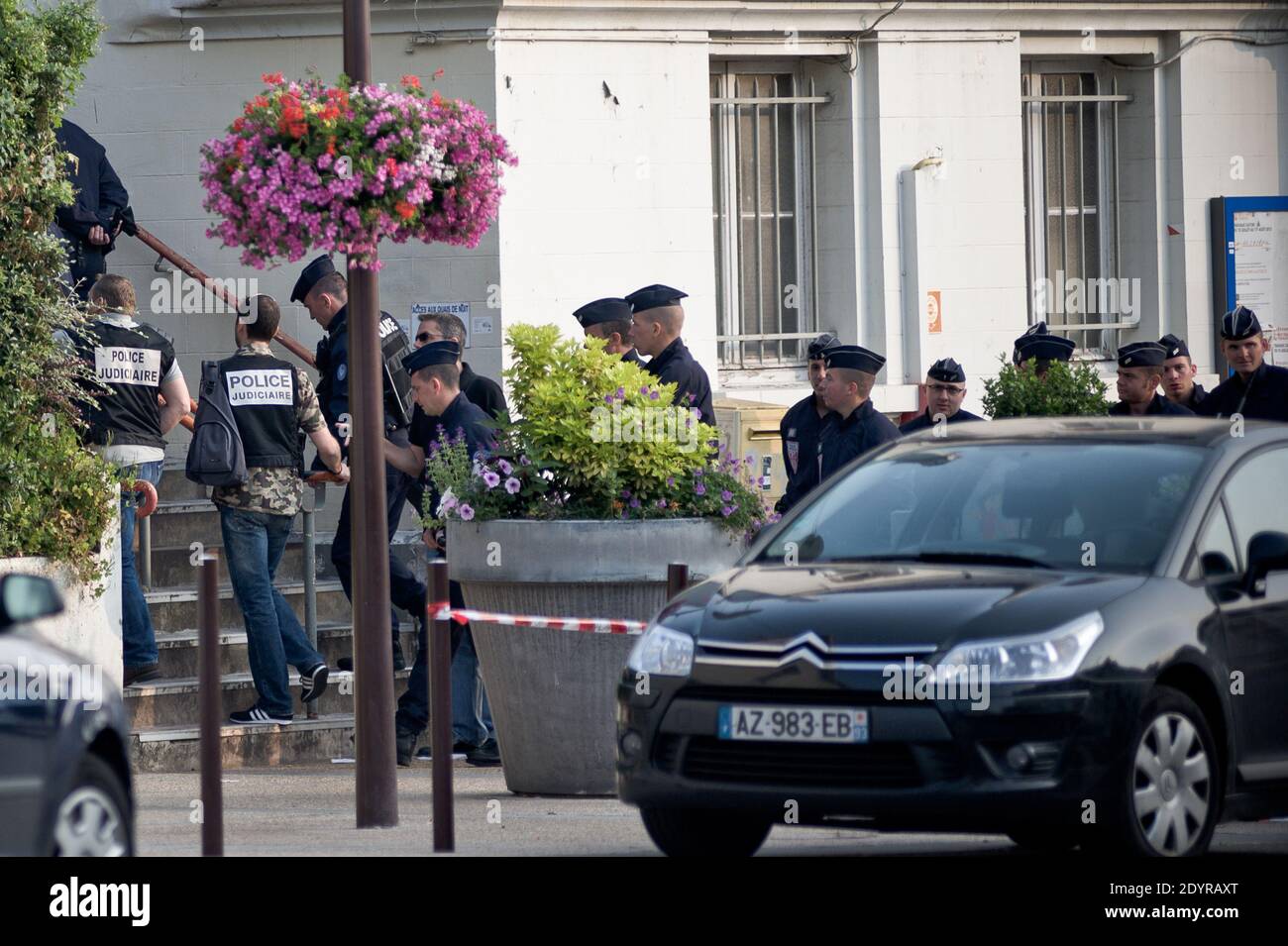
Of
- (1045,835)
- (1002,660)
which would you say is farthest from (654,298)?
(1045,835)

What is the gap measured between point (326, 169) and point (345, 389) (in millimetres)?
3829

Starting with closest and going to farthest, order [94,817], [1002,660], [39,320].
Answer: [94,817] < [1002,660] < [39,320]

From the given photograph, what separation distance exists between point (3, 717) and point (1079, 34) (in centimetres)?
1232

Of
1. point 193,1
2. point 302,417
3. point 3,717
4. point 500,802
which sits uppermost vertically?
point 193,1

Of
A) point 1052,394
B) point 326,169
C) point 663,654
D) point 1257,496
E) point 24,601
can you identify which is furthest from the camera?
point 1052,394

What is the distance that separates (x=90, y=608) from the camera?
1030 cm

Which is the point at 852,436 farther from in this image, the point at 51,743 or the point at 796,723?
the point at 51,743

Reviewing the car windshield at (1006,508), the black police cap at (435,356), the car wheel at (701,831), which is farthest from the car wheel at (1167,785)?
the black police cap at (435,356)

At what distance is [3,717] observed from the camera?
17.5 ft

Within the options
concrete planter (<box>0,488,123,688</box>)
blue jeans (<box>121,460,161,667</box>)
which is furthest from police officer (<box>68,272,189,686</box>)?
concrete planter (<box>0,488,123,688</box>)

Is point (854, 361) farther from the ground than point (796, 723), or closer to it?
farther from the ground

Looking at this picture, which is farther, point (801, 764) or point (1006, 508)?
point (1006, 508)
